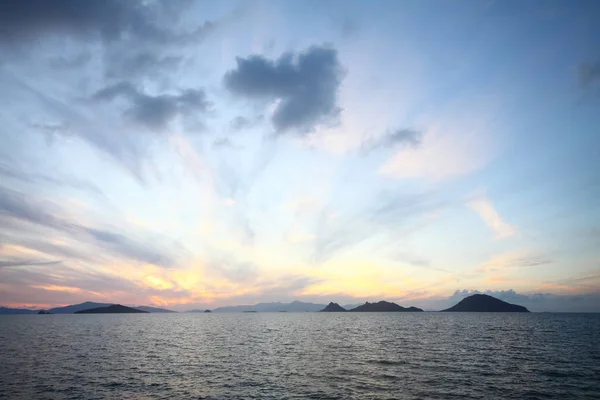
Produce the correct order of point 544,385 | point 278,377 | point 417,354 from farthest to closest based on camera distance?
1. point 417,354
2. point 278,377
3. point 544,385

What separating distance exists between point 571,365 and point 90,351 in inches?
3822

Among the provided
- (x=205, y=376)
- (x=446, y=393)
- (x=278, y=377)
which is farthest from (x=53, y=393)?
(x=446, y=393)

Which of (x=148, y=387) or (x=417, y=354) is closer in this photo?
(x=148, y=387)

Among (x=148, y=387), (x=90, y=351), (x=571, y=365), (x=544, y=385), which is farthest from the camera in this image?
(x=90, y=351)

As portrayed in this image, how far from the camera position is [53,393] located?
129ft

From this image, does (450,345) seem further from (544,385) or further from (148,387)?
(148,387)

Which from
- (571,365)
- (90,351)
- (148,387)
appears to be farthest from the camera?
(90,351)

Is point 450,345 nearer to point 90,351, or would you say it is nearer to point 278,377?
point 278,377

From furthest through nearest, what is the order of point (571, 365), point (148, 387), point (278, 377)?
1. point (571, 365)
2. point (278, 377)
3. point (148, 387)

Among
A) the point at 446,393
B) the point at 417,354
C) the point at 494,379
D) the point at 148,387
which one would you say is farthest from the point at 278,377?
the point at 417,354

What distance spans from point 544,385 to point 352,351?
37.3m

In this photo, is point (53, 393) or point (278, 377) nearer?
point (53, 393)

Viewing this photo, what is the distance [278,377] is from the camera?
47719 mm

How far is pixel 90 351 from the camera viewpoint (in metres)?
73.5
